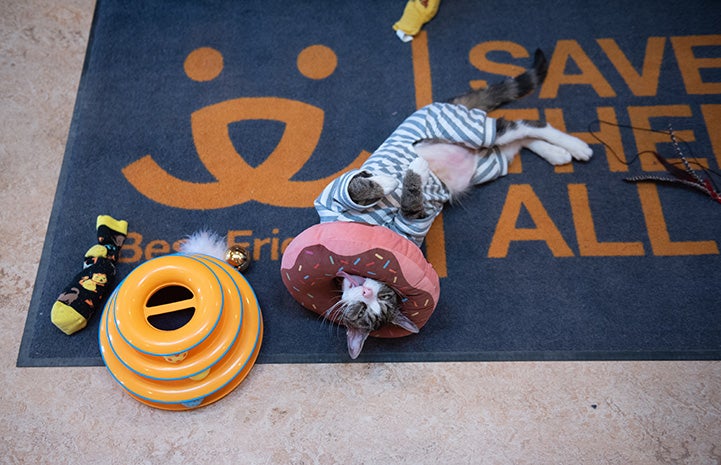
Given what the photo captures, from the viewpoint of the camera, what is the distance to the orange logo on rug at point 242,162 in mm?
2221

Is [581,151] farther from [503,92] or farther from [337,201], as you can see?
[337,201]

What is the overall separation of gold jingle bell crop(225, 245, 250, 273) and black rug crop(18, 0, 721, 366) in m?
0.06

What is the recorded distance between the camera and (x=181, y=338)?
1.70 meters

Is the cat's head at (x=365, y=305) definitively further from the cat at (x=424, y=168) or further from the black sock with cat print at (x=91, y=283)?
the black sock with cat print at (x=91, y=283)

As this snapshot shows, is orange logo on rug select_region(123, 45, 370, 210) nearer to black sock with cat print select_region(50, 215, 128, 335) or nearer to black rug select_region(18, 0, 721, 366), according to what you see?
black rug select_region(18, 0, 721, 366)

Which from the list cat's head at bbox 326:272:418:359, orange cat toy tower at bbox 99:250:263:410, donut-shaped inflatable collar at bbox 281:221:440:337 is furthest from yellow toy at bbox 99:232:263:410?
cat's head at bbox 326:272:418:359

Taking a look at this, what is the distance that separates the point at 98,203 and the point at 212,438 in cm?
108

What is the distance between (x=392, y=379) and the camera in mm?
1919

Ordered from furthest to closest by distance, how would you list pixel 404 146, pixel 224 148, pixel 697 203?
pixel 224 148, pixel 697 203, pixel 404 146

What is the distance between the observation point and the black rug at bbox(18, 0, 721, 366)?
1.99 meters

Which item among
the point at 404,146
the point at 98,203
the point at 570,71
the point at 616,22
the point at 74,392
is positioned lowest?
the point at 74,392

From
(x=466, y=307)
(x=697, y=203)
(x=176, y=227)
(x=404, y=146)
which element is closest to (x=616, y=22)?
(x=697, y=203)

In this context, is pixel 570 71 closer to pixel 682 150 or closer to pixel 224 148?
pixel 682 150

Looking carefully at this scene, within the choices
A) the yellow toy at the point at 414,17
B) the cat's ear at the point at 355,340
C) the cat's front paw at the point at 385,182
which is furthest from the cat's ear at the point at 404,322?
the yellow toy at the point at 414,17
